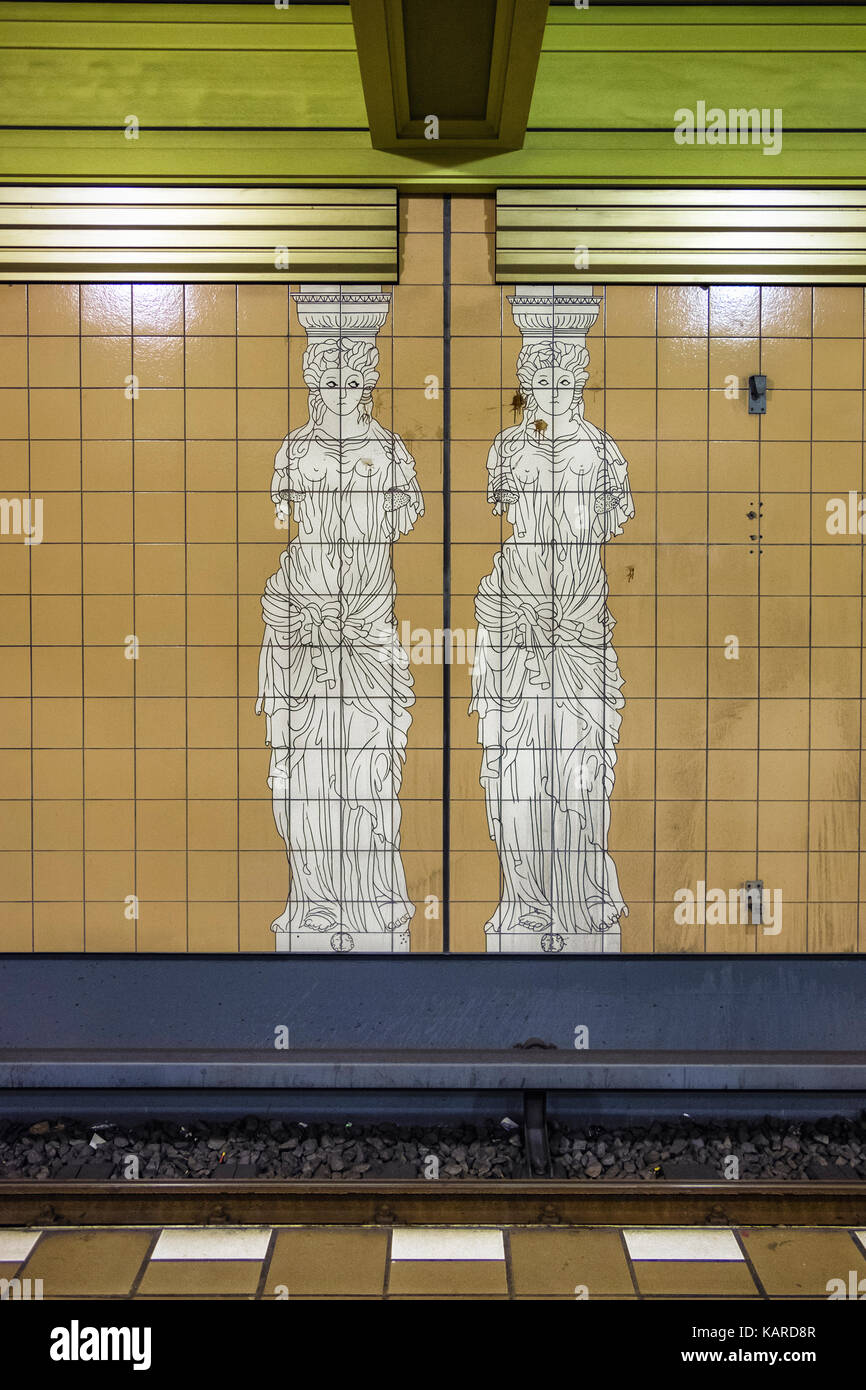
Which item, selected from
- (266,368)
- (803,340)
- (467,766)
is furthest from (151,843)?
(803,340)

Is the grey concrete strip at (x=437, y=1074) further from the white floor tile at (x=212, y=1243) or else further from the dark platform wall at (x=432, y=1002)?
the white floor tile at (x=212, y=1243)

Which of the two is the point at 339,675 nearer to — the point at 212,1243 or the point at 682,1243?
the point at 212,1243

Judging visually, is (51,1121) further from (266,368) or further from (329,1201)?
(266,368)

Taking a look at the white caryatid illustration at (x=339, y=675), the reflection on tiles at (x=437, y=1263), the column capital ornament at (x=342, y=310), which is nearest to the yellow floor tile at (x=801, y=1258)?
the reflection on tiles at (x=437, y=1263)

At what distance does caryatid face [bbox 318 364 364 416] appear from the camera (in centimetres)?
307

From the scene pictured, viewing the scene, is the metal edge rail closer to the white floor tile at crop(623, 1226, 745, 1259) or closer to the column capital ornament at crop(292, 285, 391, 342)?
the white floor tile at crop(623, 1226, 745, 1259)

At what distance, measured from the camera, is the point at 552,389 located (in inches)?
121

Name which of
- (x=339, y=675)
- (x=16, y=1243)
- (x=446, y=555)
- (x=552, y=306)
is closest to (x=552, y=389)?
(x=552, y=306)

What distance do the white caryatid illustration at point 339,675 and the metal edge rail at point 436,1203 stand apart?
88cm

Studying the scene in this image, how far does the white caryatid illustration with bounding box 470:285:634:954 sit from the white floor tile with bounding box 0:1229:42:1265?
70.7 inches

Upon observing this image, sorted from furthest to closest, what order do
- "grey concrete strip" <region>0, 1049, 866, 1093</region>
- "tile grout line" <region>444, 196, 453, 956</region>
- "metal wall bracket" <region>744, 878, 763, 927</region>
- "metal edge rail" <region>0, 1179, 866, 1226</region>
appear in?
1. "metal wall bracket" <region>744, 878, 763, 927</region>
2. "tile grout line" <region>444, 196, 453, 956</region>
3. "grey concrete strip" <region>0, 1049, 866, 1093</region>
4. "metal edge rail" <region>0, 1179, 866, 1226</region>

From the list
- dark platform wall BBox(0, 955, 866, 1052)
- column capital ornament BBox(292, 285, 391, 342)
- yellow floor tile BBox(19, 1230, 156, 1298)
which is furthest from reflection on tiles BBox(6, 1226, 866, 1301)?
column capital ornament BBox(292, 285, 391, 342)

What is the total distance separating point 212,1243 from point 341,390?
3.03 metres

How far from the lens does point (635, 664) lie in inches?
123
